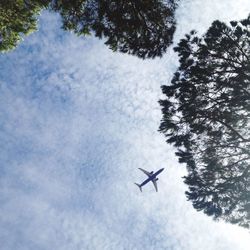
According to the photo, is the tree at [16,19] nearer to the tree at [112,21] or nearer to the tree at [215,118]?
the tree at [112,21]

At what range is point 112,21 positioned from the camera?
37.8 ft

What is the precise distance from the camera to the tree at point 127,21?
11.2 metres

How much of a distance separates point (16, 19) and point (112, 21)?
3473mm

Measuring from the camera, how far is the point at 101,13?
11.3 meters

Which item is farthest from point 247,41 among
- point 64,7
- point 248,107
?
point 64,7

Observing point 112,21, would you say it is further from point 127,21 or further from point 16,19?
point 16,19

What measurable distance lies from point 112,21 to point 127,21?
560 mm

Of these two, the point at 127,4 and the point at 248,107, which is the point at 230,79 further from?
the point at 127,4

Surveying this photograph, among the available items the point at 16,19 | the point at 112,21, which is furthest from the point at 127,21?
the point at 16,19

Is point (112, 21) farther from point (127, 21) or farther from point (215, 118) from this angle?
point (215, 118)

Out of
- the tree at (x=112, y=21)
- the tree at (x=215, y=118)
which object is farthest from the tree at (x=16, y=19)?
the tree at (x=215, y=118)

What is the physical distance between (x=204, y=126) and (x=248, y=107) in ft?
6.27

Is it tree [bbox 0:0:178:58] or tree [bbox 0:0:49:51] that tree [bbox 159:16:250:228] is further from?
tree [bbox 0:0:49:51]

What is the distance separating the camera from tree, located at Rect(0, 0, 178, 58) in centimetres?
1116
